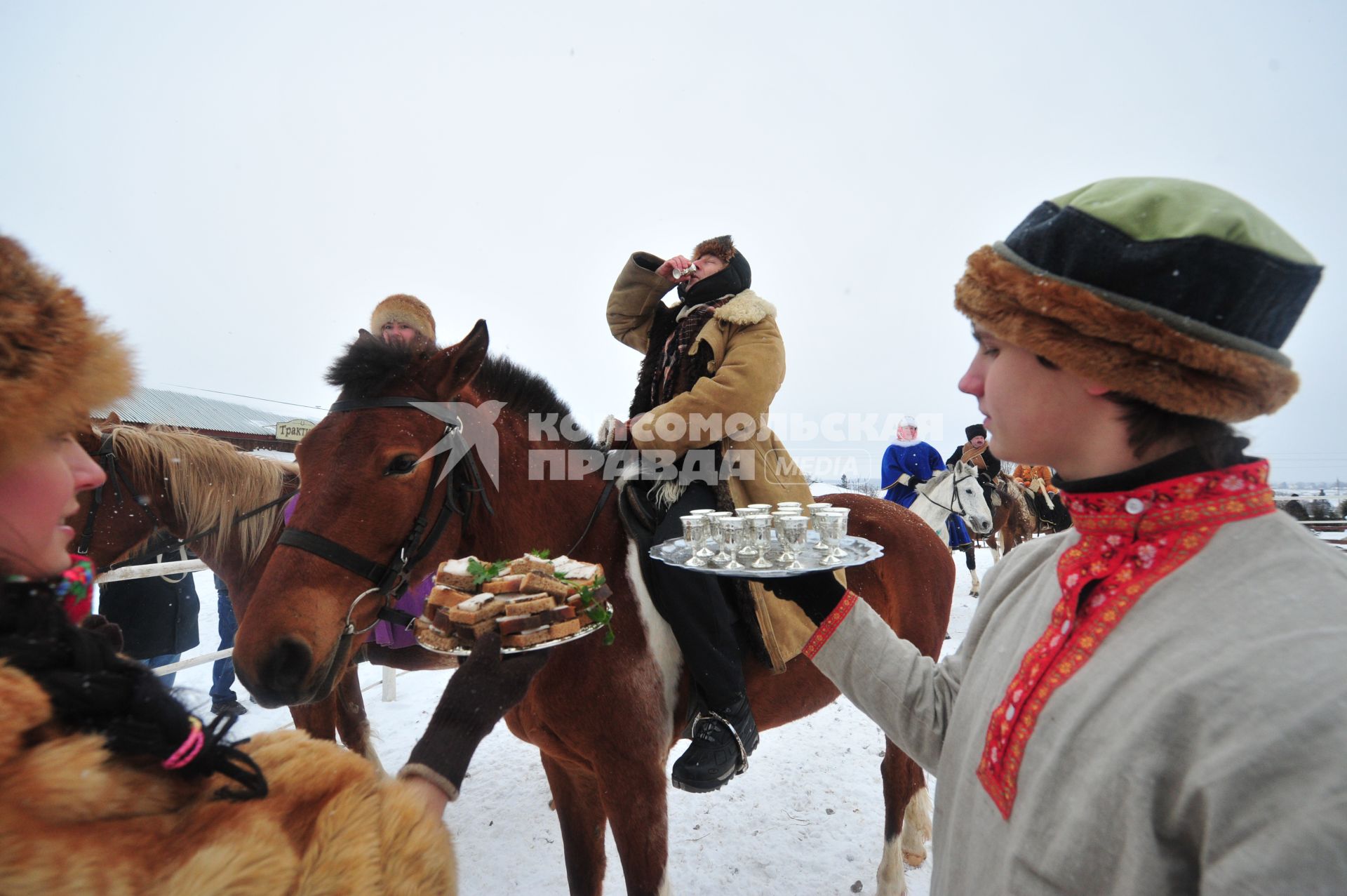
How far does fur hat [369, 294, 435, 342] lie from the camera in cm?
421

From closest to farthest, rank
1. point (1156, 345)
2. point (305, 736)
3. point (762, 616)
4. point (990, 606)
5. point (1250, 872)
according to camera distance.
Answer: point (1250, 872) < point (1156, 345) < point (305, 736) < point (990, 606) < point (762, 616)

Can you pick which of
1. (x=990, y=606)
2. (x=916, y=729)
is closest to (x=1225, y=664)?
(x=990, y=606)

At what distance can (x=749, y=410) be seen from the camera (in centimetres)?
262

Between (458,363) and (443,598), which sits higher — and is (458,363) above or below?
above

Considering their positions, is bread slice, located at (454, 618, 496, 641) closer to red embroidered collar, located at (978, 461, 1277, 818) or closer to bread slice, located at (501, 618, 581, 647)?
bread slice, located at (501, 618, 581, 647)

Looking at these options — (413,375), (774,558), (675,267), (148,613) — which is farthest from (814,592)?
(148,613)

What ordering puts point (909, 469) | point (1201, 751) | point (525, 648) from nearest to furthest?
point (1201, 751) < point (525, 648) < point (909, 469)

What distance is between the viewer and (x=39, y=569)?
33.6 inches

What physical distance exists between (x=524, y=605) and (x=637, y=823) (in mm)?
1232

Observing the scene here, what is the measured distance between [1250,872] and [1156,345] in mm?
699

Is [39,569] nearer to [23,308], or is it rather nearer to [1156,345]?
[23,308]

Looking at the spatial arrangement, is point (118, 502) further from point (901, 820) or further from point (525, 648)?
point (901, 820)

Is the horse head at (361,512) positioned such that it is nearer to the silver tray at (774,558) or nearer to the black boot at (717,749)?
the silver tray at (774,558)

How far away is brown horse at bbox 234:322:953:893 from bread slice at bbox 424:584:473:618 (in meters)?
0.31
